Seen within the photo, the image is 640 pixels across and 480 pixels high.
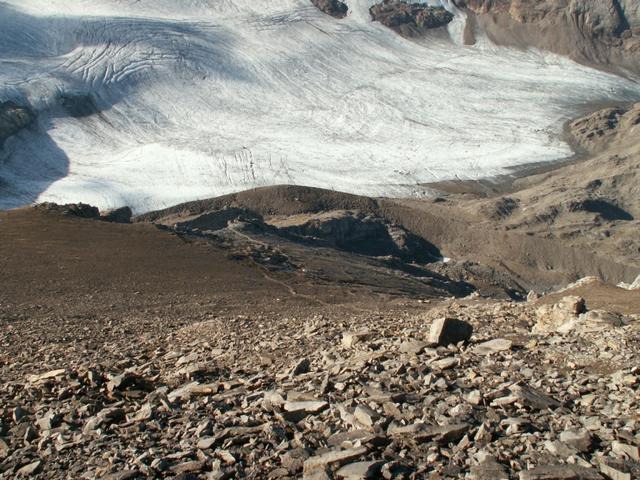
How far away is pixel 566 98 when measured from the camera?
122 metres

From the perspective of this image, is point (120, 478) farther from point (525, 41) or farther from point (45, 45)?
point (525, 41)

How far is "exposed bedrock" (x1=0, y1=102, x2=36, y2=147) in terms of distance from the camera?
97.5 m

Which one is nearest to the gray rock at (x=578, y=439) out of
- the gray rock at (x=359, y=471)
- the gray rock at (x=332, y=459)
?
the gray rock at (x=359, y=471)

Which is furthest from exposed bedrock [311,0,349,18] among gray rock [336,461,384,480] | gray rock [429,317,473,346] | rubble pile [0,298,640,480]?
gray rock [336,461,384,480]

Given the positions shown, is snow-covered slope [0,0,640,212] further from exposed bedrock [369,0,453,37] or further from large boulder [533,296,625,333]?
large boulder [533,296,625,333]

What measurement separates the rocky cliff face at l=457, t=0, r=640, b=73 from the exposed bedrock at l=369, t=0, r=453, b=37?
5614 mm

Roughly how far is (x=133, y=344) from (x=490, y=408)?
1093cm

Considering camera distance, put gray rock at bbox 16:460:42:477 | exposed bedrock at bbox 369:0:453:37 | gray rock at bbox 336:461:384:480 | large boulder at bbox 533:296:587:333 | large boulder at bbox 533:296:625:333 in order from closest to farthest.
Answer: gray rock at bbox 336:461:384:480
gray rock at bbox 16:460:42:477
large boulder at bbox 533:296:625:333
large boulder at bbox 533:296:587:333
exposed bedrock at bbox 369:0:453:37

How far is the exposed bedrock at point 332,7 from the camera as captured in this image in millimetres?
146250

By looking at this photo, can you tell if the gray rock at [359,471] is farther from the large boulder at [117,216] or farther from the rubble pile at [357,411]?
the large boulder at [117,216]

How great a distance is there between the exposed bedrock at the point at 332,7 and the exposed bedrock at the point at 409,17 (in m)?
4.90

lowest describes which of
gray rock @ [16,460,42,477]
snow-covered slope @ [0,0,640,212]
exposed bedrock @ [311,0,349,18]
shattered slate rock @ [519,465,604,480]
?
shattered slate rock @ [519,465,604,480]

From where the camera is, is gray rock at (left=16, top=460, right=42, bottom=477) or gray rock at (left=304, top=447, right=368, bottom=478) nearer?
gray rock at (left=304, top=447, right=368, bottom=478)

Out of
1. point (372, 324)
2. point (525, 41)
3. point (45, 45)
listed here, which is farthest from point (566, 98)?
point (372, 324)
